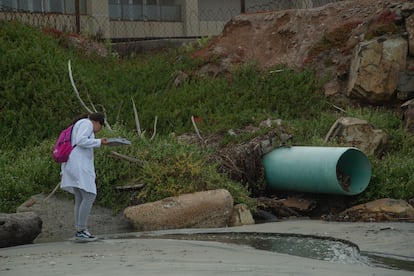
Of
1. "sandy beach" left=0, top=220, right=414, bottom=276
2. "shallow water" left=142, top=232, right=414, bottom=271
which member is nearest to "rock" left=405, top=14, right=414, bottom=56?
"sandy beach" left=0, top=220, right=414, bottom=276

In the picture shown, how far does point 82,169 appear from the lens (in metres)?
9.68

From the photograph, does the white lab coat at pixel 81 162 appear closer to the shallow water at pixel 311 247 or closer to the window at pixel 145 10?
the shallow water at pixel 311 247

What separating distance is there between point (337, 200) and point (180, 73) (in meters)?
7.65

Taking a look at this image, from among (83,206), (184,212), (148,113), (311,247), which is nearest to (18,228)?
(83,206)

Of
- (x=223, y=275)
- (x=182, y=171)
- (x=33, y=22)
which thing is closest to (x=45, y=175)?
(x=182, y=171)

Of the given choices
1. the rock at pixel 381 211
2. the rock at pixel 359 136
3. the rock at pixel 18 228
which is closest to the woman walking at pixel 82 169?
the rock at pixel 18 228

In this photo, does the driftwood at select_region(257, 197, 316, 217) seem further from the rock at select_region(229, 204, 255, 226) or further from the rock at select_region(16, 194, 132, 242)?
the rock at select_region(16, 194, 132, 242)

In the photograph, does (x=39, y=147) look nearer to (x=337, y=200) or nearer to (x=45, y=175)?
(x=45, y=175)

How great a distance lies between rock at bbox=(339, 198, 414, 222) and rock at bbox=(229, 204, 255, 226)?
1.44 meters

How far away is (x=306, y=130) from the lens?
52.0ft

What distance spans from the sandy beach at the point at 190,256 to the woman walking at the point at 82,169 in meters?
0.36

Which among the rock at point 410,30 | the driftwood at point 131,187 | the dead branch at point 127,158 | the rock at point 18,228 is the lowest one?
the rock at point 18,228

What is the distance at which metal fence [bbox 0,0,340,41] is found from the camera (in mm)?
26125

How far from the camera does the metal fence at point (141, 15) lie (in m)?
26.1
